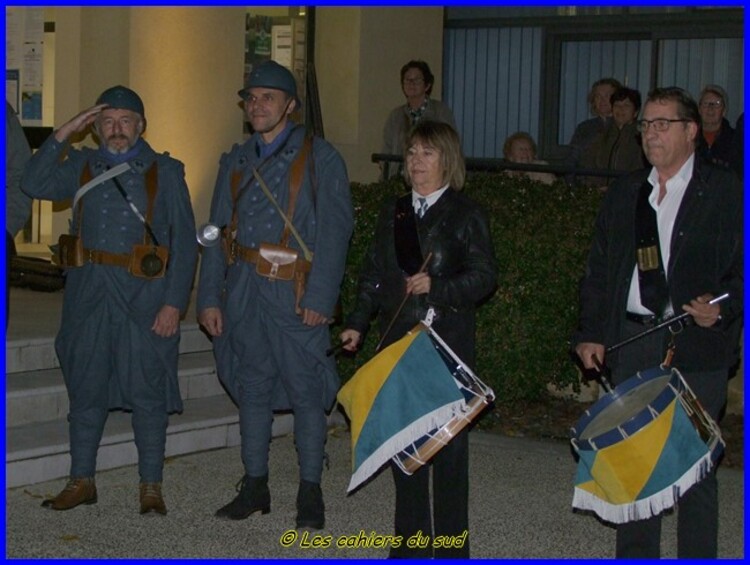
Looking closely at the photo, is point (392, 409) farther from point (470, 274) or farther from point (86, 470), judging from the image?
point (86, 470)

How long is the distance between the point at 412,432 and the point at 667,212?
1.31 m

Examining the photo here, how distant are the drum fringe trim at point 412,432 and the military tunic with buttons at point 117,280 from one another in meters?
1.59

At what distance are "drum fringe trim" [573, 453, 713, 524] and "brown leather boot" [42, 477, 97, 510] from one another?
8.88 ft

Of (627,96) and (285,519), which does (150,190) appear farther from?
(627,96)

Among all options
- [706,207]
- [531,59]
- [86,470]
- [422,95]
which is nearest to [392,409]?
[706,207]

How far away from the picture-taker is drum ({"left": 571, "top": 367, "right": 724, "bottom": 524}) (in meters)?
4.93

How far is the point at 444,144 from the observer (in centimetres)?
575

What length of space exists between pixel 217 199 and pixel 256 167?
0.27 m

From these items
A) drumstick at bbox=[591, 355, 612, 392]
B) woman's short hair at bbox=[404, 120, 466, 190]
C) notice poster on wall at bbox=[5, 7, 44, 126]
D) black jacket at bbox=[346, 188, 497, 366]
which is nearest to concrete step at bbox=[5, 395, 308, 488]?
black jacket at bbox=[346, 188, 497, 366]

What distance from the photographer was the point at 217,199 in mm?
6625

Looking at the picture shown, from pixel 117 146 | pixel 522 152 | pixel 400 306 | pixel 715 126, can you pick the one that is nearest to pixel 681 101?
pixel 400 306

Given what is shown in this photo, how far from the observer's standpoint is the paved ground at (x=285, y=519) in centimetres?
621

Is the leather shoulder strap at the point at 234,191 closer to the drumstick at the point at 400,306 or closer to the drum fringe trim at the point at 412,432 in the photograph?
the drumstick at the point at 400,306

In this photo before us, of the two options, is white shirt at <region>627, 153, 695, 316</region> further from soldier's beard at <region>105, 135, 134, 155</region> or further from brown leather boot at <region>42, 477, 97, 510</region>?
brown leather boot at <region>42, 477, 97, 510</region>
